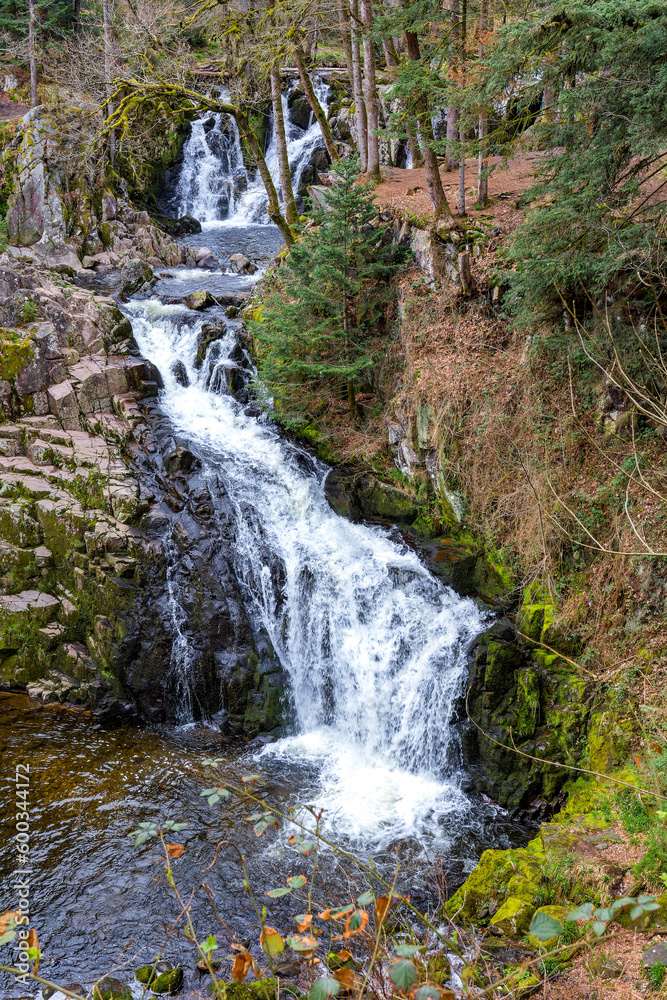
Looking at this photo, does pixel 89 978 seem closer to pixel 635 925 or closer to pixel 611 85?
pixel 635 925

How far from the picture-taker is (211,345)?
43.6ft

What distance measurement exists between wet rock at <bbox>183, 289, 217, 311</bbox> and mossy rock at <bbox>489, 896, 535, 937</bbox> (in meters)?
13.4

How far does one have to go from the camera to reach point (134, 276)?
52.2ft

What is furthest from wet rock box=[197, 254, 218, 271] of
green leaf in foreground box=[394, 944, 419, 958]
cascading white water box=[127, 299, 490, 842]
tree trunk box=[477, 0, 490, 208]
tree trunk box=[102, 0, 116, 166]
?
green leaf in foreground box=[394, 944, 419, 958]

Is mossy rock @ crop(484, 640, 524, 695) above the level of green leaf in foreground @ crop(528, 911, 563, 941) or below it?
below

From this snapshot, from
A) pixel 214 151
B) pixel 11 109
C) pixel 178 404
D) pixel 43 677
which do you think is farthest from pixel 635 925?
pixel 11 109

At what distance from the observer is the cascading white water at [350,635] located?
8156mm

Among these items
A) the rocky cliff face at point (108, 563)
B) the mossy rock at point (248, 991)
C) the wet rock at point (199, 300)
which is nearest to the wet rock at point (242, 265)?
the wet rock at point (199, 300)

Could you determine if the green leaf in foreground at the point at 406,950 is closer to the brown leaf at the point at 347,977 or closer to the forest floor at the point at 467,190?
the brown leaf at the point at 347,977

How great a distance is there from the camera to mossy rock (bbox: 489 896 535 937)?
502 cm

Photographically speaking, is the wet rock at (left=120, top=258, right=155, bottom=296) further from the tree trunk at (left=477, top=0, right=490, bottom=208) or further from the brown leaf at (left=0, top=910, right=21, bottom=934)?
the brown leaf at (left=0, top=910, right=21, bottom=934)

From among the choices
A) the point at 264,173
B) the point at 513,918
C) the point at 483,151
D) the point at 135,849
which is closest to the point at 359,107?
the point at 264,173

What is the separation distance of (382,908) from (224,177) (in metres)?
23.8

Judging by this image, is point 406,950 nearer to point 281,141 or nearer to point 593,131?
point 593,131
